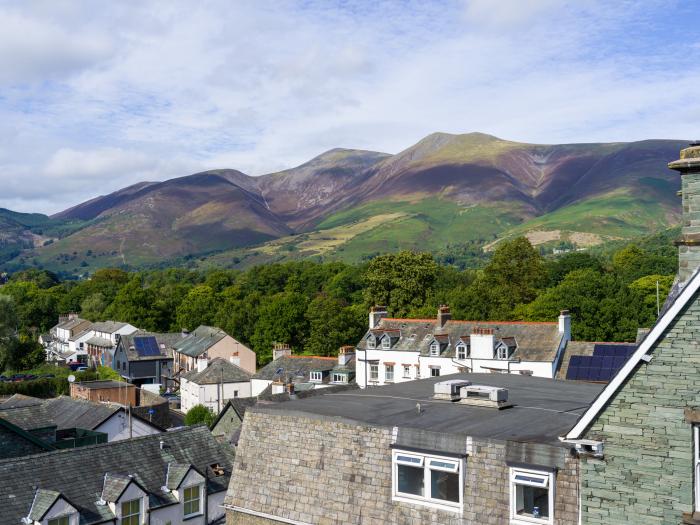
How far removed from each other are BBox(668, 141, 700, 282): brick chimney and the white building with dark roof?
137 ft

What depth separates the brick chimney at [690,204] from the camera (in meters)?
12.5

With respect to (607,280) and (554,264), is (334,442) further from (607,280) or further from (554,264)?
(554,264)

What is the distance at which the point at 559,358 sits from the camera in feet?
177

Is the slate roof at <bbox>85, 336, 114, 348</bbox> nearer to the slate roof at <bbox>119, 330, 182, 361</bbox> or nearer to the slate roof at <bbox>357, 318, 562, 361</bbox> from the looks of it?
the slate roof at <bbox>119, 330, 182, 361</bbox>

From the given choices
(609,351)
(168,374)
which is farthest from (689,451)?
(168,374)

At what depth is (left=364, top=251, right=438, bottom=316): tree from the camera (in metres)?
102

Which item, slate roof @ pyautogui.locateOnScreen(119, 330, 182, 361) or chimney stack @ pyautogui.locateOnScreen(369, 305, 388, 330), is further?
slate roof @ pyautogui.locateOnScreen(119, 330, 182, 361)

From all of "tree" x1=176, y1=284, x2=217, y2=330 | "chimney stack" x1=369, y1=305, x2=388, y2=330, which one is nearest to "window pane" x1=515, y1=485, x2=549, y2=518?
"chimney stack" x1=369, y1=305, x2=388, y2=330

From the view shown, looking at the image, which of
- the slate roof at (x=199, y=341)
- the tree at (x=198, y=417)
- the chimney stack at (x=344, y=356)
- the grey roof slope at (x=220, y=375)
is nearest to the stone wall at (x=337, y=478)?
the tree at (x=198, y=417)

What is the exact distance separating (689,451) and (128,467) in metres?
20.5

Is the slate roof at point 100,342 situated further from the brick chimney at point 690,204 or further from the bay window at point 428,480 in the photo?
the brick chimney at point 690,204

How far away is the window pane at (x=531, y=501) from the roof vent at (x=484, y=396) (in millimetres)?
2951

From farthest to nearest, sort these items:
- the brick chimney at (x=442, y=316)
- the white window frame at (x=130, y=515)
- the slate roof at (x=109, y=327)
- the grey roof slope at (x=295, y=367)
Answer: the slate roof at (x=109, y=327) < the grey roof slope at (x=295, y=367) < the brick chimney at (x=442, y=316) < the white window frame at (x=130, y=515)

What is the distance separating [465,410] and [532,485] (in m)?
3.47
